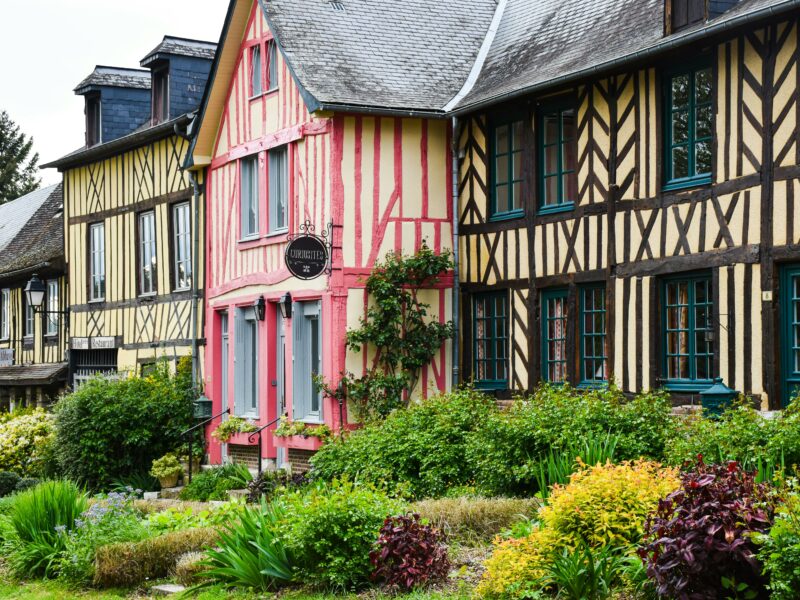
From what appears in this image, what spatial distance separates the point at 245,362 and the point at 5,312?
14944mm

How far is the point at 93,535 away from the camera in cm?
1212

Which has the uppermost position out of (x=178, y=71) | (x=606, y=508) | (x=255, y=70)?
(x=178, y=71)

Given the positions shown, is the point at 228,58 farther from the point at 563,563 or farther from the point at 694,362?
the point at 563,563

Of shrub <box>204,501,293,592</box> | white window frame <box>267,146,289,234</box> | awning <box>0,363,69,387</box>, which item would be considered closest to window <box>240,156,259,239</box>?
white window frame <box>267,146,289,234</box>

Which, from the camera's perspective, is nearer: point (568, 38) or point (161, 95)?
point (568, 38)

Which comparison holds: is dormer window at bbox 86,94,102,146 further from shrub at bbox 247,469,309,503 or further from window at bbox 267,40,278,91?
shrub at bbox 247,469,309,503

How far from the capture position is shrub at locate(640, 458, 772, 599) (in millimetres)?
7395

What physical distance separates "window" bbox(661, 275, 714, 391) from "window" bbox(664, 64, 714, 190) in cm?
121

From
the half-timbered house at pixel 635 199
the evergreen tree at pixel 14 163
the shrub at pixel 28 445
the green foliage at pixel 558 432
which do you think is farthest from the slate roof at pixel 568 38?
the evergreen tree at pixel 14 163

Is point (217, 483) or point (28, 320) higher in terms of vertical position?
point (28, 320)

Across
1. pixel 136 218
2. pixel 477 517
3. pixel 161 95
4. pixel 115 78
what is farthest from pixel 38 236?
pixel 477 517

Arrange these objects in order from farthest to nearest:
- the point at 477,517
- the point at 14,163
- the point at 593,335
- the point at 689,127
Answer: the point at 14,163 < the point at 593,335 < the point at 689,127 < the point at 477,517

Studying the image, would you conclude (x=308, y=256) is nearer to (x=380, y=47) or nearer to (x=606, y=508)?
(x=380, y=47)

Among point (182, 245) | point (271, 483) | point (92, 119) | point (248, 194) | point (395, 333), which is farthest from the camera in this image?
point (92, 119)
